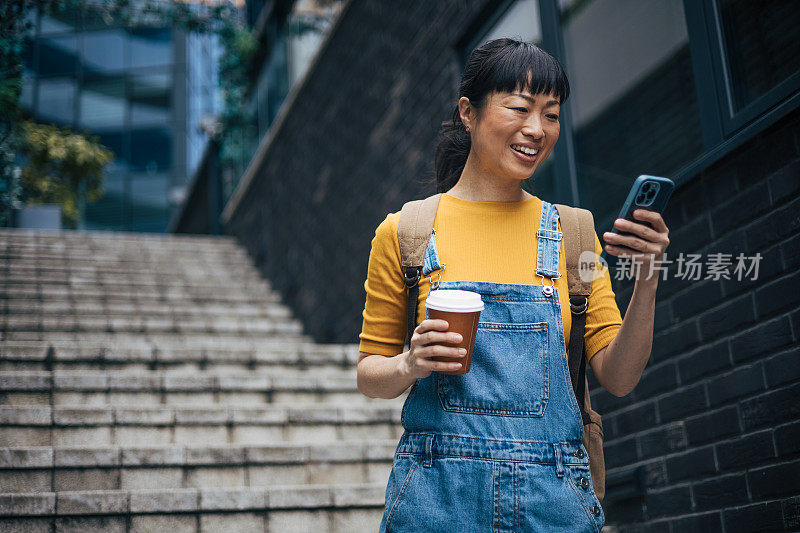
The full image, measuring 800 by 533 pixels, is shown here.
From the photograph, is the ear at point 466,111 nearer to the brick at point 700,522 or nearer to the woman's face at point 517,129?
the woman's face at point 517,129

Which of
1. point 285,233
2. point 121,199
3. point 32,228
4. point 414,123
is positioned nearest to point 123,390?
point 414,123

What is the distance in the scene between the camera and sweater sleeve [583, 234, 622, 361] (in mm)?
1886

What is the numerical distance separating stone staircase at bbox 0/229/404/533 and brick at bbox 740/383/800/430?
175 cm

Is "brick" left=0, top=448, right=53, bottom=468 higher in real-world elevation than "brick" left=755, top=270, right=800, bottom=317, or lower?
lower

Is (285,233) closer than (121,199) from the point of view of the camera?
Yes

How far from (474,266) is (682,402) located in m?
1.87

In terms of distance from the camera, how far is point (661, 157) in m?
3.99

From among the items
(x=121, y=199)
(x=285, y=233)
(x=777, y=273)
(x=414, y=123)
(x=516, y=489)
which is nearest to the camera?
(x=516, y=489)

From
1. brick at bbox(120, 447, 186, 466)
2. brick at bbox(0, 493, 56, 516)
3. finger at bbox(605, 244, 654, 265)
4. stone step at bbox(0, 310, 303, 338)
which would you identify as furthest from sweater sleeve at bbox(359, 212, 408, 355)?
stone step at bbox(0, 310, 303, 338)

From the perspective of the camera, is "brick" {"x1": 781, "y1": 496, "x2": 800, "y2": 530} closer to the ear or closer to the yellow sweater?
the yellow sweater

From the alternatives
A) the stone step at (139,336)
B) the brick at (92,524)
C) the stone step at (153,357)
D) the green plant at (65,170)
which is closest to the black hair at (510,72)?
the brick at (92,524)

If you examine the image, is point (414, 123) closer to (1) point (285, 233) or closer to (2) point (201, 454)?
(2) point (201, 454)

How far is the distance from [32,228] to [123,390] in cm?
1112

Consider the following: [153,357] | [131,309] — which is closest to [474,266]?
[153,357]
